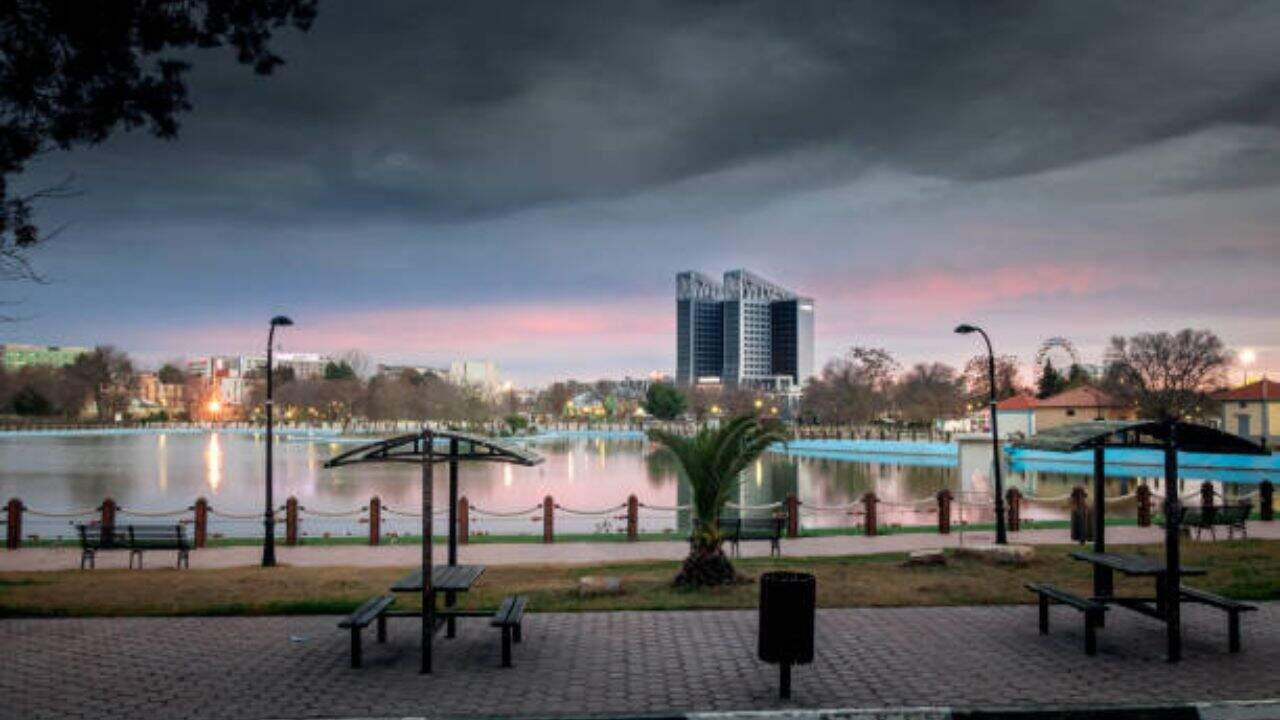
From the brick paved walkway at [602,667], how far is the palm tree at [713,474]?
2.00 meters

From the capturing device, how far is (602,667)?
902cm

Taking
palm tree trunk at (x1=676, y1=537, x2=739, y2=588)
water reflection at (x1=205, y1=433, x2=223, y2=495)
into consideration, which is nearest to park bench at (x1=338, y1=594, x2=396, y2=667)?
palm tree trunk at (x1=676, y1=537, x2=739, y2=588)

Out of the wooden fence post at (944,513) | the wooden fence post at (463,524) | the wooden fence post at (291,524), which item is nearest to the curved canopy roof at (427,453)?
the wooden fence post at (463,524)

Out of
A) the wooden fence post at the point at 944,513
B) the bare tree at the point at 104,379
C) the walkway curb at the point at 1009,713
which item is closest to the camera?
the walkway curb at the point at 1009,713

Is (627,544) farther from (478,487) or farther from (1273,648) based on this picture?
(478,487)

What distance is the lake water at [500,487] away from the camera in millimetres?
27688

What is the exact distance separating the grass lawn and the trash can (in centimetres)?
421

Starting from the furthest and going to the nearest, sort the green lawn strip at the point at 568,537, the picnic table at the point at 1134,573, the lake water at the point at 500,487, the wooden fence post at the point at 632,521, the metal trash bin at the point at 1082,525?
the lake water at the point at 500,487
the wooden fence post at the point at 632,521
the green lawn strip at the point at 568,537
the metal trash bin at the point at 1082,525
the picnic table at the point at 1134,573

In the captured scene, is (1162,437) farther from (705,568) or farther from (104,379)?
(104,379)

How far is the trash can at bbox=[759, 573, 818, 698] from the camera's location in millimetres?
7801

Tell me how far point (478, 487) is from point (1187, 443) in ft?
115

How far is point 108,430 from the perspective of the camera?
13088 cm

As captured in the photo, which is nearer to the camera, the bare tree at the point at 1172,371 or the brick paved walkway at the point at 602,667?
the brick paved walkway at the point at 602,667

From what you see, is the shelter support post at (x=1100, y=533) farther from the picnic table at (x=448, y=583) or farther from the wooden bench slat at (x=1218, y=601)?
the picnic table at (x=448, y=583)
